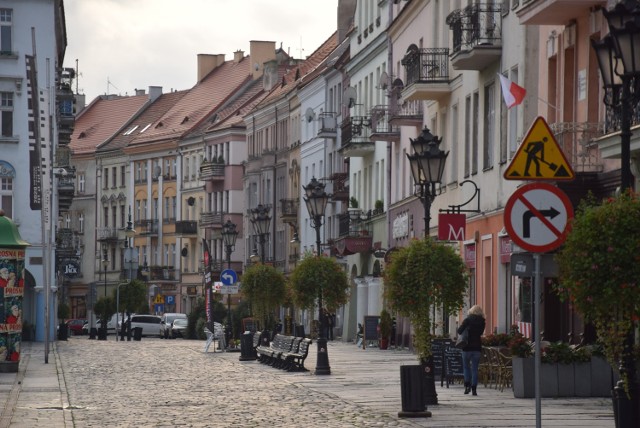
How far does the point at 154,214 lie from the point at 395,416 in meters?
107

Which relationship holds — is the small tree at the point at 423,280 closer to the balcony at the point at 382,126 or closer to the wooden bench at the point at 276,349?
the wooden bench at the point at 276,349

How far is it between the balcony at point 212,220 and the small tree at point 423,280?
86.3 metres

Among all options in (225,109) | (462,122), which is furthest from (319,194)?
(225,109)

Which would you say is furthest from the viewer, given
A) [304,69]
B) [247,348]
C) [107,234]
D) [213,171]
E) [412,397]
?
[107,234]

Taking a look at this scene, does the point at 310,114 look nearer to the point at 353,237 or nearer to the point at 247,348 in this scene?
the point at 353,237

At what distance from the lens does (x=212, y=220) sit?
114000 mm

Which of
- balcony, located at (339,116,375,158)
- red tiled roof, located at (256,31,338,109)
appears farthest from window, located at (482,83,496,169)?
red tiled roof, located at (256,31,338,109)

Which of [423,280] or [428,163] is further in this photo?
[428,163]

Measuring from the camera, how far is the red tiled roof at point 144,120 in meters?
129

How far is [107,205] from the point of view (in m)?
134

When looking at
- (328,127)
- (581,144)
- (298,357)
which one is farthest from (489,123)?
(328,127)

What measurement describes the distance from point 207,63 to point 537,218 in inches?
4524

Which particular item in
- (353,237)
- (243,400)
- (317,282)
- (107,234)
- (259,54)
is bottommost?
(243,400)

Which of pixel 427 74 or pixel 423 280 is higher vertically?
pixel 427 74
